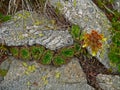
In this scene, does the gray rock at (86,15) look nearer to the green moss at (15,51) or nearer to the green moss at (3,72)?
the green moss at (15,51)

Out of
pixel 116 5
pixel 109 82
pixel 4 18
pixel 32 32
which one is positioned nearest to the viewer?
pixel 109 82

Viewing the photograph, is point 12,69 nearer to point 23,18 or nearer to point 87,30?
point 23,18

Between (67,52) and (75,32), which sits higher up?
(75,32)

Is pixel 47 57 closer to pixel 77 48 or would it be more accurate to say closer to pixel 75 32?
pixel 77 48

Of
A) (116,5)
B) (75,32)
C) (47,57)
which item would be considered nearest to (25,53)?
(47,57)

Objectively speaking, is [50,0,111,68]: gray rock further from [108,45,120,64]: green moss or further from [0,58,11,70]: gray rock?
[0,58,11,70]: gray rock

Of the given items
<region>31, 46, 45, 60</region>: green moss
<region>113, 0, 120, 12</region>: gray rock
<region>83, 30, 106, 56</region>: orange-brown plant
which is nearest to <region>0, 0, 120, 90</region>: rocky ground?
<region>31, 46, 45, 60</region>: green moss

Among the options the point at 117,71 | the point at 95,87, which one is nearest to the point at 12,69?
the point at 95,87
